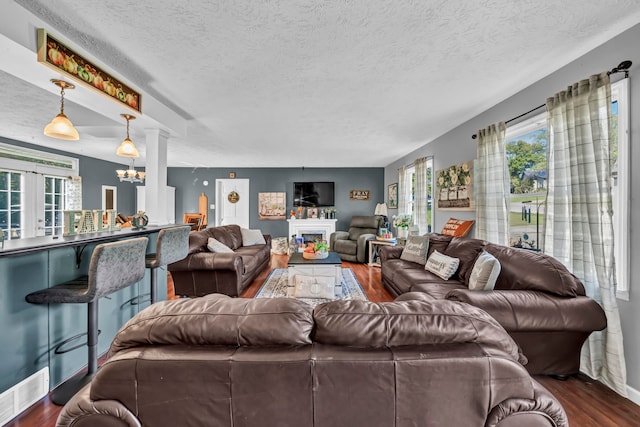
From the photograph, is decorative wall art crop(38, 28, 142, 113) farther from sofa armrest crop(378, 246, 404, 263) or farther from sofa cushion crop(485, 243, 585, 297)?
sofa cushion crop(485, 243, 585, 297)

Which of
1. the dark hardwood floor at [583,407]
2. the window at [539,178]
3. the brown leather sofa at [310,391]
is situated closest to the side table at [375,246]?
the window at [539,178]

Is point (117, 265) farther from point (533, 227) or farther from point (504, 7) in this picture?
point (533, 227)

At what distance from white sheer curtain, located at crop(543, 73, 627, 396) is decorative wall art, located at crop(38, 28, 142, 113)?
3.79m

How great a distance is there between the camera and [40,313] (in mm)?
1807

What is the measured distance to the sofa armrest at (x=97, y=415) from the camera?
0.80m

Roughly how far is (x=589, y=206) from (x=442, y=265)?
4.71 feet

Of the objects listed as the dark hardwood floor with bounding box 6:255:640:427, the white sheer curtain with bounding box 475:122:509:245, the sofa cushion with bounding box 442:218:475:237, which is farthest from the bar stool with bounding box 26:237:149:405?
the sofa cushion with bounding box 442:218:475:237

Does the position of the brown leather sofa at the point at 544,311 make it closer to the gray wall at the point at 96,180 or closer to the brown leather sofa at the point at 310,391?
the brown leather sofa at the point at 310,391

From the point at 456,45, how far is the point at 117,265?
2.90m

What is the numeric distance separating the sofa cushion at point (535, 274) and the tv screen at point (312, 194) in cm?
525

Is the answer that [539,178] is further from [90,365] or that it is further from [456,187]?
[90,365]

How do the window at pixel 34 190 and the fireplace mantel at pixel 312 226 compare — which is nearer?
the window at pixel 34 190

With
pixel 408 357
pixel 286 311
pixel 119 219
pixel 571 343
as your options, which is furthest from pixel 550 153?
pixel 119 219

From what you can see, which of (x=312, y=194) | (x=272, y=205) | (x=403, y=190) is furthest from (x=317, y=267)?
(x=272, y=205)
